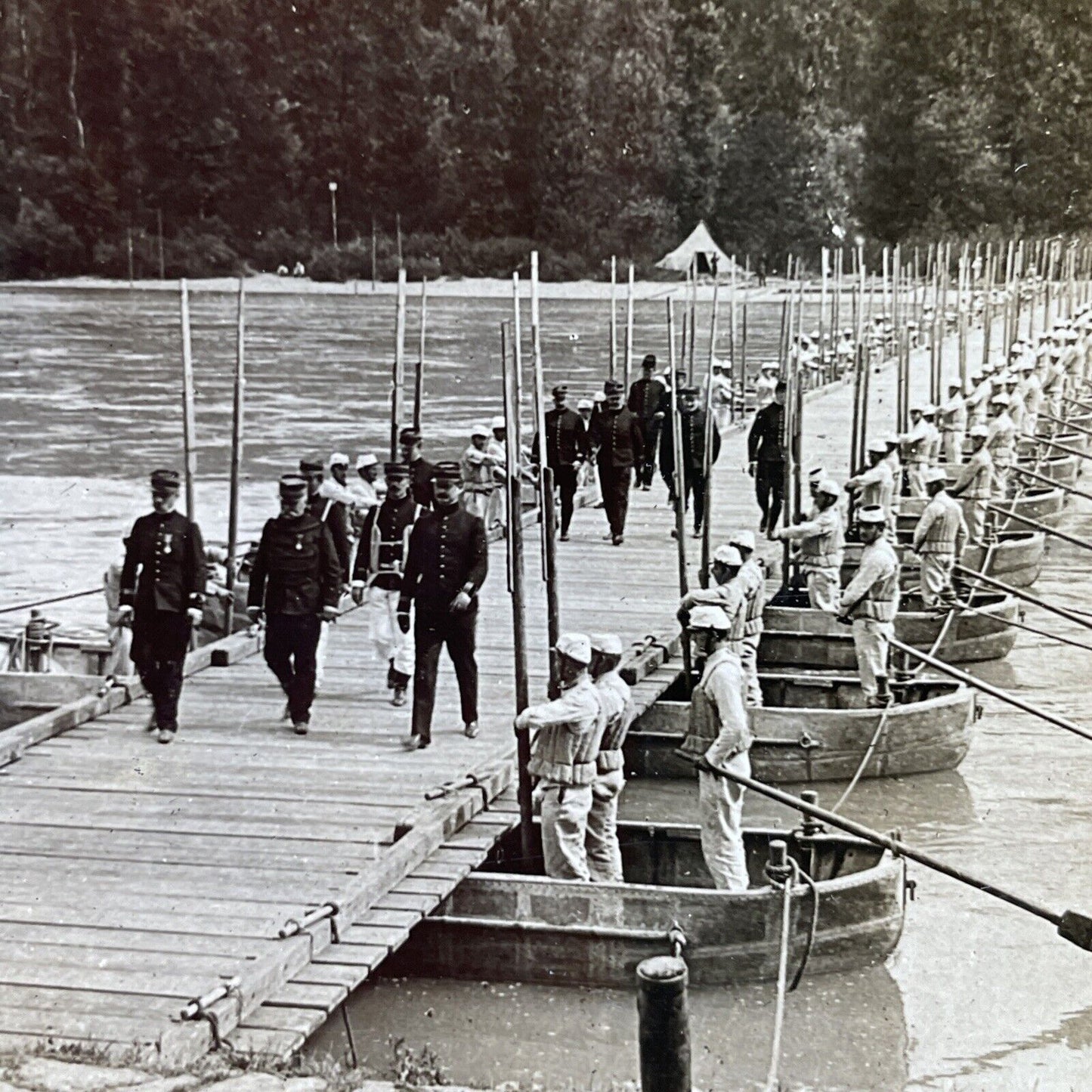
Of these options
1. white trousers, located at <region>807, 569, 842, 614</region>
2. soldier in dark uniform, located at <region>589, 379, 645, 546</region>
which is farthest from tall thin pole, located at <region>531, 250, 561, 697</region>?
soldier in dark uniform, located at <region>589, 379, 645, 546</region>

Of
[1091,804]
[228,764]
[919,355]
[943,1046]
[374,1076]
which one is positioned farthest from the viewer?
[919,355]

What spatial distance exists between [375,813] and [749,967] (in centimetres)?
239

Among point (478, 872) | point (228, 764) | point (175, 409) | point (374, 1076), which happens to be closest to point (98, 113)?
point (228, 764)

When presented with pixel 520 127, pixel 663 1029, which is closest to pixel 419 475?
pixel 663 1029

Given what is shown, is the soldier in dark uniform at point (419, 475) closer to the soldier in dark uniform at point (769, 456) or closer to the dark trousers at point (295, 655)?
the dark trousers at point (295, 655)

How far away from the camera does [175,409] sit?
4944 cm

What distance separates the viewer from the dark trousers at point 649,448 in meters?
20.4

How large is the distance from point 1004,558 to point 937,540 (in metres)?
4.54

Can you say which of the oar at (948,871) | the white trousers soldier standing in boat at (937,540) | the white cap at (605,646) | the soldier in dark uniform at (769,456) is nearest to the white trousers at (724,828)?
the oar at (948,871)

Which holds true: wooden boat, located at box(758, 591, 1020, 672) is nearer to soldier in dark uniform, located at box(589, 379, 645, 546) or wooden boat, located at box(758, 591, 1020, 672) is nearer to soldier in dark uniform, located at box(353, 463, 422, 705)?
soldier in dark uniform, located at box(589, 379, 645, 546)

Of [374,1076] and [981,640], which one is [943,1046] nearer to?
[374,1076]

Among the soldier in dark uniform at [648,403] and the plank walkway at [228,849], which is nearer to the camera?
the plank walkway at [228,849]

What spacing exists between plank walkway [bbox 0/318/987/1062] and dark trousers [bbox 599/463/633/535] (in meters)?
4.48

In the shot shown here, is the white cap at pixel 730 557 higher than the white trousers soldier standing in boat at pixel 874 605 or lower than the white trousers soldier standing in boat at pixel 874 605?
higher
